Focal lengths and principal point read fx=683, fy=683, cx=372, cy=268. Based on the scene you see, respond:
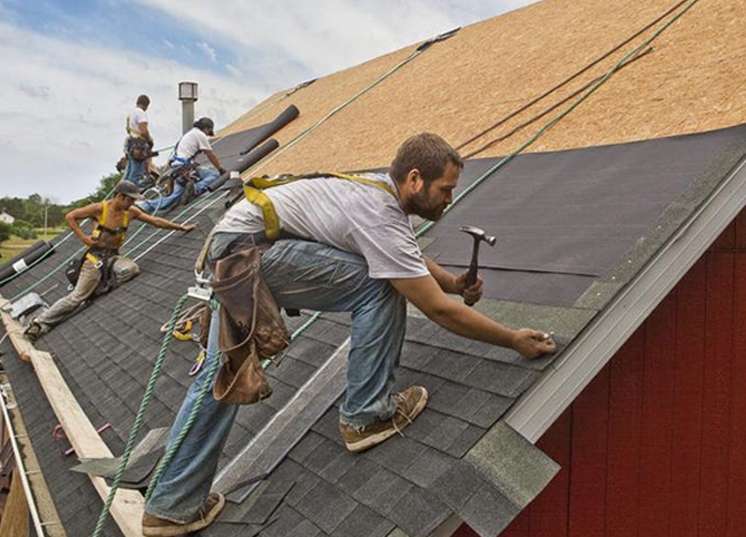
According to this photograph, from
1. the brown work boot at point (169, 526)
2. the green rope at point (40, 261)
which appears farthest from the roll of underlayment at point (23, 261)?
the brown work boot at point (169, 526)

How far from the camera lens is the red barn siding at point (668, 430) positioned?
2912 millimetres

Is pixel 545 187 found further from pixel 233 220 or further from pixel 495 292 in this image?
pixel 233 220

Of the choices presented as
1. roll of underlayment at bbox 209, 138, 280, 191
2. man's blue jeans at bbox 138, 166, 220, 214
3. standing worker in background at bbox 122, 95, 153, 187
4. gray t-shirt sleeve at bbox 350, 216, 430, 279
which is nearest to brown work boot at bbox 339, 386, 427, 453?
gray t-shirt sleeve at bbox 350, 216, 430, 279

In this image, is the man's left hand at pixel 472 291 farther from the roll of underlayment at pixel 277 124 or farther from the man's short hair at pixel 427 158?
the roll of underlayment at pixel 277 124

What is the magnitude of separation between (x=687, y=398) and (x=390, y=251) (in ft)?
6.04

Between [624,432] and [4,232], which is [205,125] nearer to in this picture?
[624,432]

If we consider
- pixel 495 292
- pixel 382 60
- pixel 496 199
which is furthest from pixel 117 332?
pixel 382 60

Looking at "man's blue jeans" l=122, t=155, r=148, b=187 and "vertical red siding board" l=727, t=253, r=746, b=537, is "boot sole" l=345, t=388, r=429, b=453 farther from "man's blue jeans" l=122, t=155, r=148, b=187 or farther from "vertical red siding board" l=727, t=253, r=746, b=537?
"man's blue jeans" l=122, t=155, r=148, b=187

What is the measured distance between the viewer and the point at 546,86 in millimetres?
5438

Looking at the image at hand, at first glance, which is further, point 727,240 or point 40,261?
point 40,261

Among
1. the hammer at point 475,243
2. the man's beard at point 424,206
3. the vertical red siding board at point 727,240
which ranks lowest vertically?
the vertical red siding board at point 727,240

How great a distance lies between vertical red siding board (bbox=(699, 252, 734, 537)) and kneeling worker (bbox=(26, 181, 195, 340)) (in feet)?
16.9

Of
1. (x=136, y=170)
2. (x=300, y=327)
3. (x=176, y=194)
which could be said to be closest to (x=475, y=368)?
(x=300, y=327)

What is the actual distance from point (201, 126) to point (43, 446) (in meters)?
5.71
